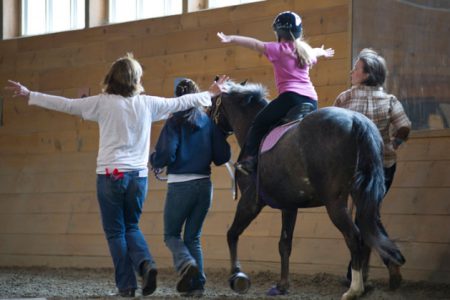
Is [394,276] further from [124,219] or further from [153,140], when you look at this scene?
[153,140]

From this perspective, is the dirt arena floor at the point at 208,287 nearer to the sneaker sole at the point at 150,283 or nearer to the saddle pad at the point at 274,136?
the sneaker sole at the point at 150,283

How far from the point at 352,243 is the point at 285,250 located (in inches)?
32.8

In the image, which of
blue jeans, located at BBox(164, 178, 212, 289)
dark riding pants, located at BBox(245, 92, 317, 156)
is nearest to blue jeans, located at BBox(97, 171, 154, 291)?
blue jeans, located at BBox(164, 178, 212, 289)

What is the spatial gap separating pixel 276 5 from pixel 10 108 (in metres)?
3.44

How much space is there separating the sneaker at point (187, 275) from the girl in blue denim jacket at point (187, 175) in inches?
5.3

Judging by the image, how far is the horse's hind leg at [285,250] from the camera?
5250 millimetres

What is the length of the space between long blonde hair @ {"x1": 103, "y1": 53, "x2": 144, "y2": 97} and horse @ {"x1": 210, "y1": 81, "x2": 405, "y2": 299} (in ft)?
3.06

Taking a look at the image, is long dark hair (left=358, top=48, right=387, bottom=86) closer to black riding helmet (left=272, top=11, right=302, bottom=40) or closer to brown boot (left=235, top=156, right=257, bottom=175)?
black riding helmet (left=272, top=11, right=302, bottom=40)

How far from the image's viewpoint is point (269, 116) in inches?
202

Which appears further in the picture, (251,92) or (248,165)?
(251,92)

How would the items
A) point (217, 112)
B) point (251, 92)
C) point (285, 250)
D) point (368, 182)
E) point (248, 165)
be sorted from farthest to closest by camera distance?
point (217, 112)
point (251, 92)
point (285, 250)
point (248, 165)
point (368, 182)

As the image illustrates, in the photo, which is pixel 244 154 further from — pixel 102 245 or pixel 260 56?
pixel 102 245

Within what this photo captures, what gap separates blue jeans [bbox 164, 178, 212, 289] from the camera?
5039 mm

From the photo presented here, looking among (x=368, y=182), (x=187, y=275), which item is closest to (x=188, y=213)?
(x=187, y=275)
